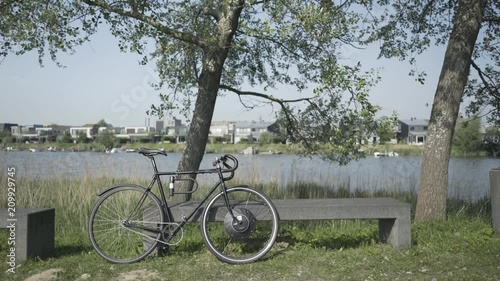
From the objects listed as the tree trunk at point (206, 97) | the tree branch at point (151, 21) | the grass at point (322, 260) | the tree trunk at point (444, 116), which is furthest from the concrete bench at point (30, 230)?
the tree trunk at point (444, 116)

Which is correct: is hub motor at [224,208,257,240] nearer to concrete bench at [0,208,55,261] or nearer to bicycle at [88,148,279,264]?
bicycle at [88,148,279,264]

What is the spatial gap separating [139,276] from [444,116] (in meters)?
4.65

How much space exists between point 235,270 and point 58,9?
553cm

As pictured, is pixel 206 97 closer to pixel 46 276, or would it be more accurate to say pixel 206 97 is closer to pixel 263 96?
pixel 263 96

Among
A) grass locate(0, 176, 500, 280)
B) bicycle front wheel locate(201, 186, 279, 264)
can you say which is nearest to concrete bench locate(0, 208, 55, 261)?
grass locate(0, 176, 500, 280)

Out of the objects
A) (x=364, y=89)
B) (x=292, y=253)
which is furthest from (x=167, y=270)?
(x=364, y=89)

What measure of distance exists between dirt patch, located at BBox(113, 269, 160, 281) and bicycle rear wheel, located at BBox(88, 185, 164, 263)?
297 mm

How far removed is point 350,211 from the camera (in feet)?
16.2

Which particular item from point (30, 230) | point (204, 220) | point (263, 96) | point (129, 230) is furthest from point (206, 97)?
point (30, 230)

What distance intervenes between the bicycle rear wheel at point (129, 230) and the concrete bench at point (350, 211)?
8.9 inches

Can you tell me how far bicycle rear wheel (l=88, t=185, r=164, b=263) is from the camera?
4.84 metres

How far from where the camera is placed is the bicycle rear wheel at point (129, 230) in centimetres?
484

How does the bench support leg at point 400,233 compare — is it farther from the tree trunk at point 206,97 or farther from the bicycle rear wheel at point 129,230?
the tree trunk at point 206,97

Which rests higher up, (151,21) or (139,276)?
(151,21)
